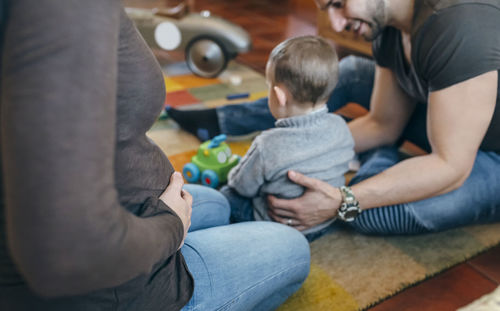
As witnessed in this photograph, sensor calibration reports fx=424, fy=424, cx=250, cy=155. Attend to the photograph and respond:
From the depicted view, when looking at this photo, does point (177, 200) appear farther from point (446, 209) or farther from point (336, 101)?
point (336, 101)

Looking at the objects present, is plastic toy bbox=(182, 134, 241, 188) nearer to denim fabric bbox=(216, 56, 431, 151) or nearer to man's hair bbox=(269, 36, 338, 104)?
denim fabric bbox=(216, 56, 431, 151)

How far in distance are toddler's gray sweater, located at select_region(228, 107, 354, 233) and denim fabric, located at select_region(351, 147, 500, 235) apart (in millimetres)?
149

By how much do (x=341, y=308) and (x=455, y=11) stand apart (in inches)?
27.4

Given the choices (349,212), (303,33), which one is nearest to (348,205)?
(349,212)

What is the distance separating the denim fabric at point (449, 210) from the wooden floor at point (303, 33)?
116mm

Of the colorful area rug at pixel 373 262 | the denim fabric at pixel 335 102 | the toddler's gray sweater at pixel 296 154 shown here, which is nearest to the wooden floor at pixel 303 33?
the colorful area rug at pixel 373 262

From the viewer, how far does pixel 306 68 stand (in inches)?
39.0

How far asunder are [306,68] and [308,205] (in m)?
0.33

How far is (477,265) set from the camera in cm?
110

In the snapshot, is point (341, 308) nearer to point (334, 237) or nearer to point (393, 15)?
point (334, 237)

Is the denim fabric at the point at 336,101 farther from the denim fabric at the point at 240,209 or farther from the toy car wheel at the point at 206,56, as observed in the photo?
the toy car wheel at the point at 206,56

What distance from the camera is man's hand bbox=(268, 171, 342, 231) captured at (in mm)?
1035

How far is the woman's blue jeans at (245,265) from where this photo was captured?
0.69 meters

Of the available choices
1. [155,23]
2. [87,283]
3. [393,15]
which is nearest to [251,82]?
[155,23]
